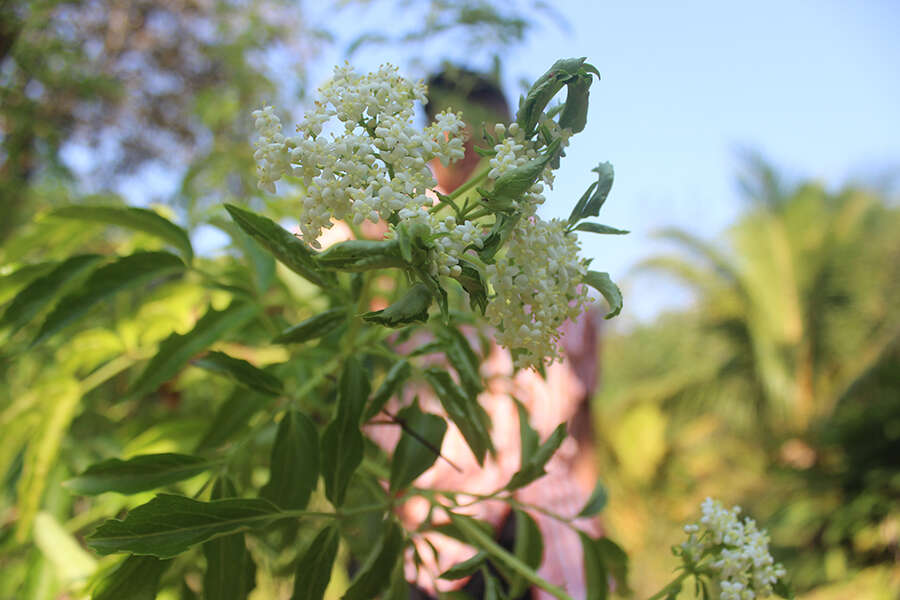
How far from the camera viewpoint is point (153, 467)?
399mm

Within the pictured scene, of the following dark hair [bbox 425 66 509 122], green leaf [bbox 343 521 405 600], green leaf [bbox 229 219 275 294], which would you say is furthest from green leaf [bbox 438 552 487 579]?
dark hair [bbox 425 66 509 122]

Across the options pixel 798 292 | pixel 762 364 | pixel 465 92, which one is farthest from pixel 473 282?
pixel 798 292

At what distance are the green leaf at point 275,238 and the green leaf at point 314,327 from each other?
5cm

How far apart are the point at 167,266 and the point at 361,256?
0.27m

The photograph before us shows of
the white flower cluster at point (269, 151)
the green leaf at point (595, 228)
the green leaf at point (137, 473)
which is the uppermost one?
the green leaf at point (595, 228)

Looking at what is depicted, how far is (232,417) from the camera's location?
1.56 ft

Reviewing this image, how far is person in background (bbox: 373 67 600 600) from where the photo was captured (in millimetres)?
835

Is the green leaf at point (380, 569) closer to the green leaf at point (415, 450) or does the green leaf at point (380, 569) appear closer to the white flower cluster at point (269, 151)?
the green leaf at point (415, 450)

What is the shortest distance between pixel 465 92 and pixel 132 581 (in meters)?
0.77

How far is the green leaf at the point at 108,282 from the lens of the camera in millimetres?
A: 444

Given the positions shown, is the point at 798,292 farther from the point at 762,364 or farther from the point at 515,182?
the point at 515,182

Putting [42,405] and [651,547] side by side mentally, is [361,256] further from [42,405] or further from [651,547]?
[651,547]

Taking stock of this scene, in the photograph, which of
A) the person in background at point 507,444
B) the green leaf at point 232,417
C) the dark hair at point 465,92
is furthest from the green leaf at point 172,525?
the dark hair at point 465,92

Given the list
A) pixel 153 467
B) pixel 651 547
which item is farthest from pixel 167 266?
pixel 651 547
